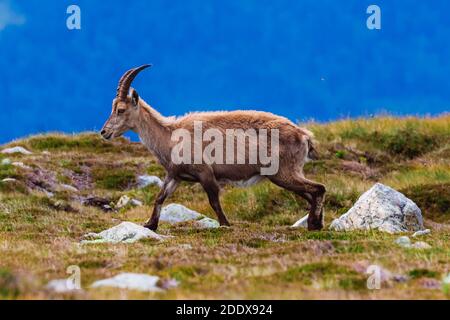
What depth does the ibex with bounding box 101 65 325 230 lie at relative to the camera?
16.8 m

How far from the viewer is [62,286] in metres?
8.68

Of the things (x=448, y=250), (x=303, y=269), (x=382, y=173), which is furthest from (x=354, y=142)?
(x=303, y=269)

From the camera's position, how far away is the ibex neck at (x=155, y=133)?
1739cm

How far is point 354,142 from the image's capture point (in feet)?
108

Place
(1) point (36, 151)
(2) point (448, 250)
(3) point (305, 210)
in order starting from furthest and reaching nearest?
1. (1) point (36, 151)
2. (3) point (305, 210)
3. (2) point (448, 250)

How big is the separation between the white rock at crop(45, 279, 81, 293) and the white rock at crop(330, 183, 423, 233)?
28.4ft

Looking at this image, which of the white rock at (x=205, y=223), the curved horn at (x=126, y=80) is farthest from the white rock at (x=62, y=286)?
the white rock at (x=205, y=223)

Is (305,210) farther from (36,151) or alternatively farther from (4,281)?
(36,151)

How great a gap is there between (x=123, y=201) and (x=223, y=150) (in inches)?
335

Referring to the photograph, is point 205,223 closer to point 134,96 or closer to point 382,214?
point 134,96

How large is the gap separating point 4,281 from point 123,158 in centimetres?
2606
